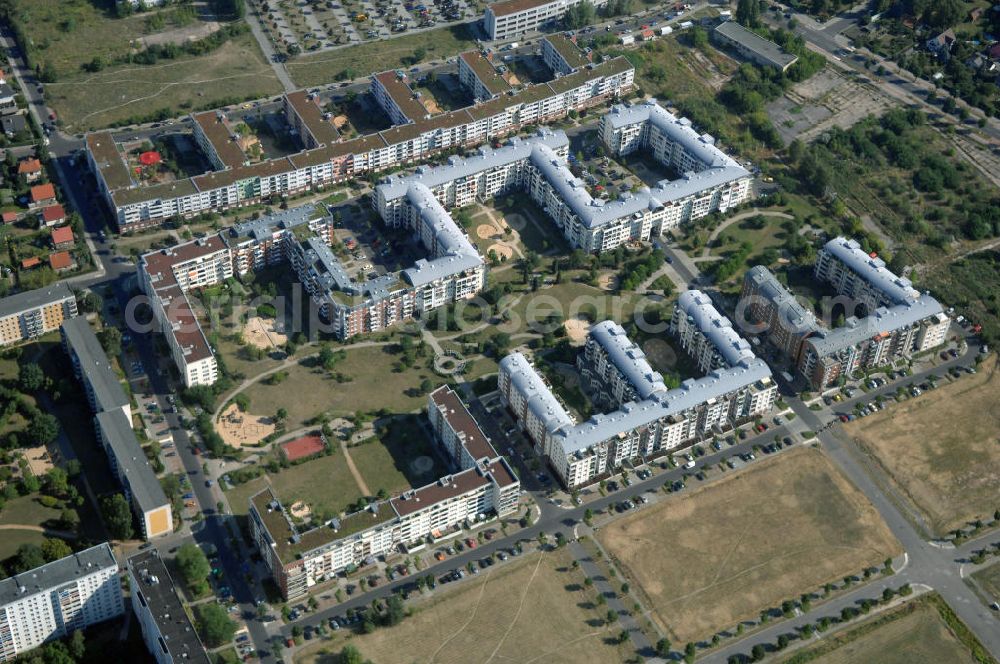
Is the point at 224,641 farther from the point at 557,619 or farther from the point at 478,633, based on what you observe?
the point at 557,619

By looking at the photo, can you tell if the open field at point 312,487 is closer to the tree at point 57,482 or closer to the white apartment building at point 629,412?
the tree at point 57,482

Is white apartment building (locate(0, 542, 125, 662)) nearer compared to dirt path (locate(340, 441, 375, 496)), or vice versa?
white apartment building (locate(0, 542, 125, 662))

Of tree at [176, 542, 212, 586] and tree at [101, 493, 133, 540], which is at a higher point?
tree at [101, 493, 133, 540]

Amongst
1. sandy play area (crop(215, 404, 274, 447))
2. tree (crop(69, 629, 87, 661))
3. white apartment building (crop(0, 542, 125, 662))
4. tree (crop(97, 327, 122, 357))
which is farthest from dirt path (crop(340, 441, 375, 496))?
tree (crop(69, 629, 87, 661))

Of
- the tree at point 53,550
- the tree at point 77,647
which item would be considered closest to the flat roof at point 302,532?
the tree at point 53,550

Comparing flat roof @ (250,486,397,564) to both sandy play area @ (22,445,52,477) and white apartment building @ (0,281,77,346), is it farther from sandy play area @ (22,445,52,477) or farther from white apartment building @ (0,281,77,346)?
white apartment building @ (0,281,77,346)

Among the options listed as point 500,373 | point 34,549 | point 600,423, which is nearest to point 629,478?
point 600,423

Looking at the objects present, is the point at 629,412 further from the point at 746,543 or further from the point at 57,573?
the point at 57,573
